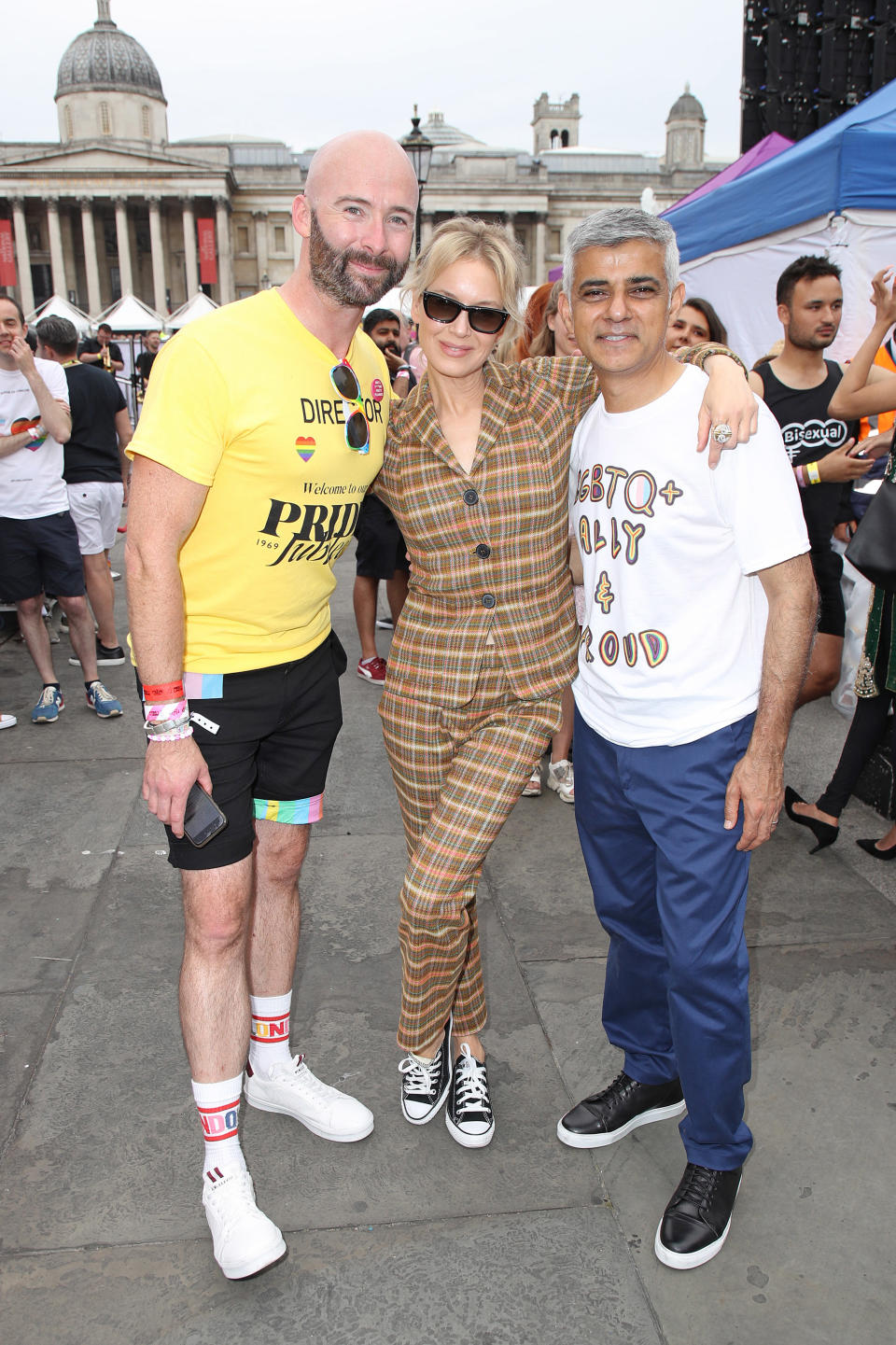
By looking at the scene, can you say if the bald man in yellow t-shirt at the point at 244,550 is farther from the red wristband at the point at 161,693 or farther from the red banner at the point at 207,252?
the red banner at the point at 207,252

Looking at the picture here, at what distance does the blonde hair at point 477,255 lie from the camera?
7.55 feet

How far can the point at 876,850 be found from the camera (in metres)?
4.11

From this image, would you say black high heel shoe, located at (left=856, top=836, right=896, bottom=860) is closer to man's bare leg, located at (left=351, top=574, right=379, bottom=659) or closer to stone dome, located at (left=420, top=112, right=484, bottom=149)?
man's bare leg, located at (left=351, top=574, right=379, bottom=659)

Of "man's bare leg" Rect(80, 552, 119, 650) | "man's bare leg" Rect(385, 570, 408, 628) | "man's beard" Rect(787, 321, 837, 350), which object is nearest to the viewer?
"man's beard" Rect(787, 321, 837, 350)

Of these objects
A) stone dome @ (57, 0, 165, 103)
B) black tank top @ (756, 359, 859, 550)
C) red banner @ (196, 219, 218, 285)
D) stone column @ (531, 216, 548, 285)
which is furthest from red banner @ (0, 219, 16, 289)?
black tank top @ (756, 359, 859, 550)

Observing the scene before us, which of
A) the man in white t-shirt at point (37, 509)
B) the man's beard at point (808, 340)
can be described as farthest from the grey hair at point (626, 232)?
the man in white t-shirt at point (37, 509)

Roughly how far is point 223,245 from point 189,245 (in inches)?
95.2

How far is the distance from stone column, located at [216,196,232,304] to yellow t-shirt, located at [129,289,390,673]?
7590 centimetres

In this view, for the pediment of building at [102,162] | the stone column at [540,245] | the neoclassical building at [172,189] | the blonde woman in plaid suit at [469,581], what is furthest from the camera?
the stone column at [540,245]

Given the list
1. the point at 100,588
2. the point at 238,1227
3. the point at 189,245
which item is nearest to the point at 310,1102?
the point at 238,1227

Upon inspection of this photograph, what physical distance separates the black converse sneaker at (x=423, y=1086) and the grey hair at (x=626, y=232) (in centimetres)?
198

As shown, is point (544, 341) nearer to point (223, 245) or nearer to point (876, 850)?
point (876, 850)

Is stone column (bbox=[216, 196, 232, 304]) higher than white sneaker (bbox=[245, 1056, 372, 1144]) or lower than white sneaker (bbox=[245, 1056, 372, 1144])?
higher

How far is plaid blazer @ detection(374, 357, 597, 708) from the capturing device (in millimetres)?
2354
